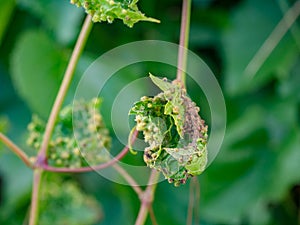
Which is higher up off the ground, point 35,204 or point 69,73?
point 69,73

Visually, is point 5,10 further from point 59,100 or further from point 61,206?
point 59,100

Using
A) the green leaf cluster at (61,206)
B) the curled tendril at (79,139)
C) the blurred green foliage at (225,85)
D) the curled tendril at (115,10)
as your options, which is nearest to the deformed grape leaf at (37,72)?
the blurred green foliage at (225,85)

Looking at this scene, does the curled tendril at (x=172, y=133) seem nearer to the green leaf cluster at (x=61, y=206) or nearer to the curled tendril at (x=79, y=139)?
the curled tendril at (x=79, y=139)

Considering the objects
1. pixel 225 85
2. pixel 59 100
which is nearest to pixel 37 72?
pixel 225 85

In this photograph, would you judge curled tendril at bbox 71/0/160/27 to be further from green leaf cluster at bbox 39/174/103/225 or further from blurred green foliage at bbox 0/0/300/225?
green leaf cluster at bbox 39/174/103/225

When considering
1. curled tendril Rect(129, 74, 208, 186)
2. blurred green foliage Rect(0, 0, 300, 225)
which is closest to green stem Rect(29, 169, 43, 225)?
curled tendril Rect(129, 74, 208, 186)

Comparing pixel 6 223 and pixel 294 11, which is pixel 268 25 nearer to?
pixel 294 11

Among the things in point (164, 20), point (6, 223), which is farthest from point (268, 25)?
point (6, 223)
